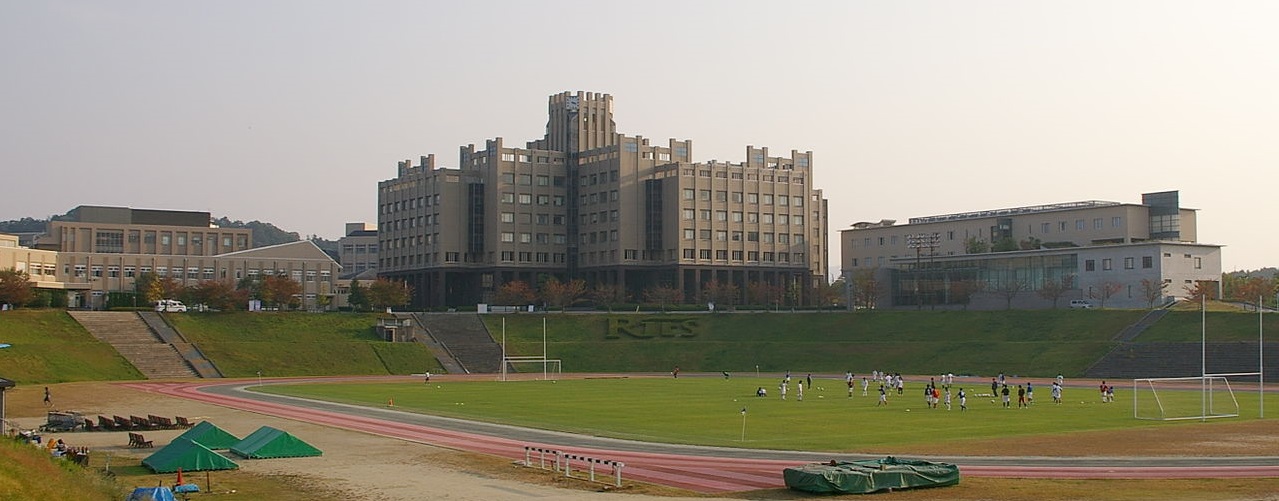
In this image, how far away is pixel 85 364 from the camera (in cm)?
11294

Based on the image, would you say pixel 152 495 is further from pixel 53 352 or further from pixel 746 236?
pixel 746 236

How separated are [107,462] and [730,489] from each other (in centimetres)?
2445

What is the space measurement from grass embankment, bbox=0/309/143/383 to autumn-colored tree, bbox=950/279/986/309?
10321 cm

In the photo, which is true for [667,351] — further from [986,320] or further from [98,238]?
[98,238]

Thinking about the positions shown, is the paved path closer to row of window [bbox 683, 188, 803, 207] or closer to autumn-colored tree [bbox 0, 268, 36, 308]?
autumn-colored tree [bbox 0, 268, 36, 308]

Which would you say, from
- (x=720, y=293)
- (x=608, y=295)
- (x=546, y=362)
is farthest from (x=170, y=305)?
(x=720, y=293)

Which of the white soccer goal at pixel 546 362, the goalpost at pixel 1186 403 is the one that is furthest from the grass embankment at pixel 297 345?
the goalpost at pixel 1186 403

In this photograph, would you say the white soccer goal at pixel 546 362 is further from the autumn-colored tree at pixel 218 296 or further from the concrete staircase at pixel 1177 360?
the concrete staircase at pixel 1177 360

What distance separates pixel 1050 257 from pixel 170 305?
11239 cm

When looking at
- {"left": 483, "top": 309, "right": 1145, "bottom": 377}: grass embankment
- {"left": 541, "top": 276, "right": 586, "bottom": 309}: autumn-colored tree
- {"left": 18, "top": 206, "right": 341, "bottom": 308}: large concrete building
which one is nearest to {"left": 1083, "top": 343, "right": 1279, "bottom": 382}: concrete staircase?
{"left": 483, "top": 309, "right": 1145, "bottom": 377}: grass embankment

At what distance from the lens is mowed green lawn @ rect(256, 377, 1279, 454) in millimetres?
57750

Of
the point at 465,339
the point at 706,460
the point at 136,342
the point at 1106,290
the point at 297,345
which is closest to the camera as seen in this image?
the point at 706,460

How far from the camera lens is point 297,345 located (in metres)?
132

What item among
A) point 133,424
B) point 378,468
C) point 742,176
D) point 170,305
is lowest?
point 378,468
